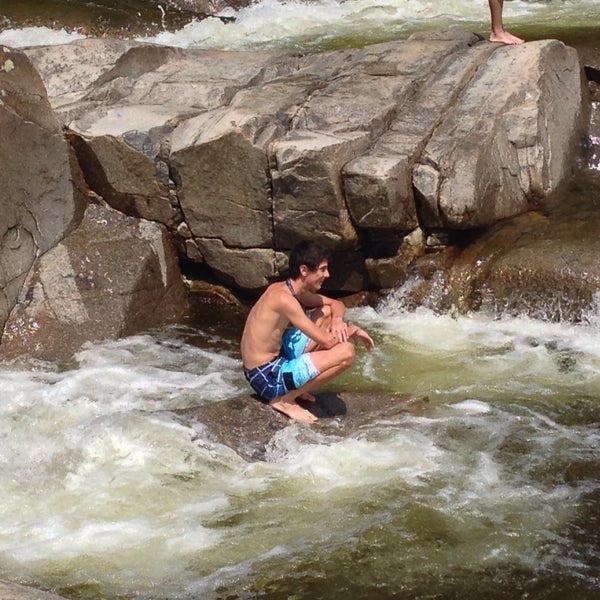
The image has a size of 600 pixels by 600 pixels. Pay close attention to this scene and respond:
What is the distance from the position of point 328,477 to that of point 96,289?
2.93 m

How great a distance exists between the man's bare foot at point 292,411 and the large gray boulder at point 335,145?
178 centimetres

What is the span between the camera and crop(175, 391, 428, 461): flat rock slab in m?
5.65

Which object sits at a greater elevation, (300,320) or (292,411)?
(300,320)

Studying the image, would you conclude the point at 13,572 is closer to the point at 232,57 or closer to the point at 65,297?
the point at 65,297

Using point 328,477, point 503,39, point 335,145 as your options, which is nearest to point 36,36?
point 503,39

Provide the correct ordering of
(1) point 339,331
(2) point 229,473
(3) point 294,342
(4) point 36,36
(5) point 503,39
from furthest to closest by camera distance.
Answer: (4) point 36,36
(5) point 503,39
(3) point 294,342
(1) point 339,331
(2) point 229,473

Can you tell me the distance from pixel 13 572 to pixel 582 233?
4.52 metres

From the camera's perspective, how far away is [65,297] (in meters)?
7.48

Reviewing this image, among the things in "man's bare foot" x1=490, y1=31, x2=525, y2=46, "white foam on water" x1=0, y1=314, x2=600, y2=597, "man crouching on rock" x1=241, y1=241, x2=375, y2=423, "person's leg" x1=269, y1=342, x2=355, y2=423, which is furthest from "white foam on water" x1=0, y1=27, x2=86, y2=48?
"person's leg" x1=269, y1=342, x2=355, y2=423

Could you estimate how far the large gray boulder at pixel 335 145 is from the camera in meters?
7.18

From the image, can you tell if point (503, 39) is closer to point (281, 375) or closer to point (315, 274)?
point (315, 274)

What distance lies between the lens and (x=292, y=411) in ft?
19.1

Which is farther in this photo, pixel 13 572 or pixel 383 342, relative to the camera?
pixel 383 342

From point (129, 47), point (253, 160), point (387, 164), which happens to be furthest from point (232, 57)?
point (387, 164)
